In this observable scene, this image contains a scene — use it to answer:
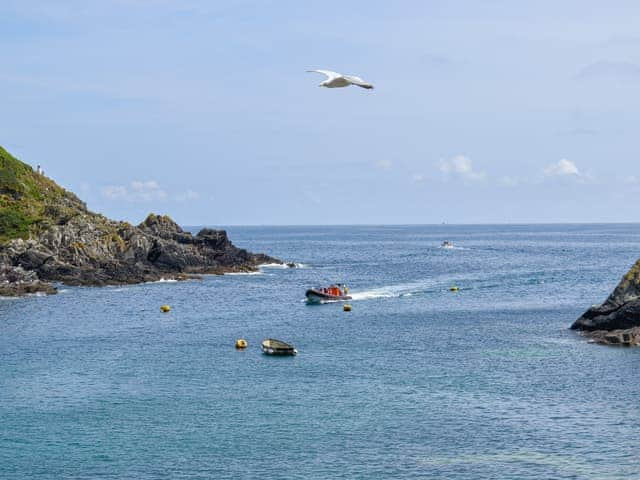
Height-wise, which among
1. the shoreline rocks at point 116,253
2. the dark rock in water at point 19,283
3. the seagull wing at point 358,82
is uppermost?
the seagull wing at point 358,82

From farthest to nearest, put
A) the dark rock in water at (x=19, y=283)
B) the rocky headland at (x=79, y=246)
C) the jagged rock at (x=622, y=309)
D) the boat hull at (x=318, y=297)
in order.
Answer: the rocky headland at (x=79, y=246) → the dark rock in water at (x=19, y=283) → the boat hull at (x=318, y=297) → the jagged rock at (x=622, y=309)

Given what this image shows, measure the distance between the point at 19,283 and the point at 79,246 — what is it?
18.2m

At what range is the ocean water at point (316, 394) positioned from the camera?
4866 cm

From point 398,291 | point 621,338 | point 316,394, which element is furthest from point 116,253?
point 621,338

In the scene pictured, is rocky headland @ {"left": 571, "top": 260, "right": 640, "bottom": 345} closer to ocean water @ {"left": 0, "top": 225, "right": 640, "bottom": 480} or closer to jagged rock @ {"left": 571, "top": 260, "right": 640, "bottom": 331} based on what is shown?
jagged rock @ {"left": 571, "top": 260, "right": 640, "bottom": 331}

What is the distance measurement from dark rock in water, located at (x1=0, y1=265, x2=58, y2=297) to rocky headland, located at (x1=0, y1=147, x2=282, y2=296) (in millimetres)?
143

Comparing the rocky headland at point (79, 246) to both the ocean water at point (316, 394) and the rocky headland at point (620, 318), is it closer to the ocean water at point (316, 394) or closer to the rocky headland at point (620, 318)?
the ocean water at point (316, 394)

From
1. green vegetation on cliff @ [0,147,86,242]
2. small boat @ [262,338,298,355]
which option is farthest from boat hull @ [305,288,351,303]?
green vegetation on cliff @ [0,147,86,242]

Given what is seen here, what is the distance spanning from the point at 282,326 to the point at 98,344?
74.6 ft

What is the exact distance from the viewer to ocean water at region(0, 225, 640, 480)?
48.7 metres

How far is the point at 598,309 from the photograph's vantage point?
88.1 metres

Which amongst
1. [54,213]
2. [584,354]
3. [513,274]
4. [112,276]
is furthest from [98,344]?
[513,274]

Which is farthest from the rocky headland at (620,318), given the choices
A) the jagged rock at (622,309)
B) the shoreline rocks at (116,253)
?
the shoreline rocks at (116,253)

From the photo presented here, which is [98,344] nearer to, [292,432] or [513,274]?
[292,432]
